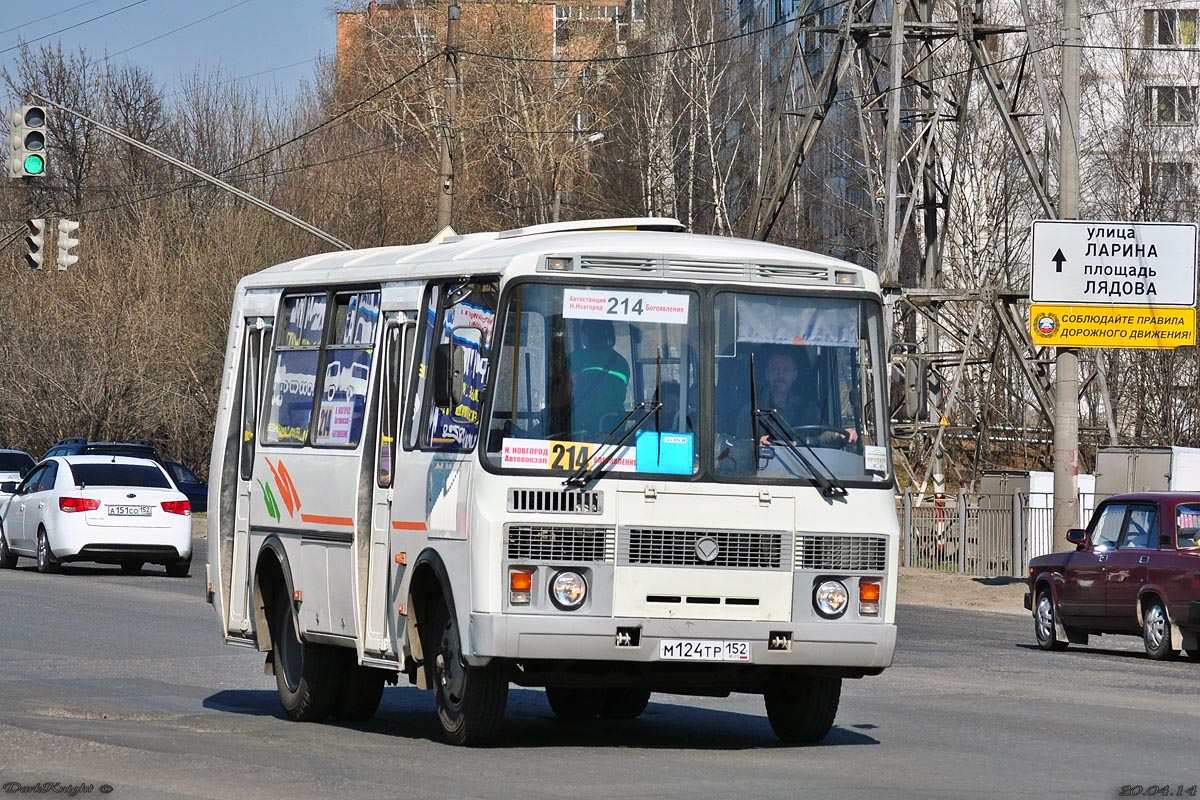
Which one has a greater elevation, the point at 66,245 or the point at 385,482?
the point at 66,245

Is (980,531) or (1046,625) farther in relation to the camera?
(980,531)

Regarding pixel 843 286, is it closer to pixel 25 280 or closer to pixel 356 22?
pixel 25 280

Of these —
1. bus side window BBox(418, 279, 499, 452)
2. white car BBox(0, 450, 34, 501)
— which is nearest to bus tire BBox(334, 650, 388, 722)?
bus side window BBox(418, 279, 499, 452)

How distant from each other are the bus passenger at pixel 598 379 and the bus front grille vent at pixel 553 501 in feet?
1.09

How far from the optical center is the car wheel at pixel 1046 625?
2058cm

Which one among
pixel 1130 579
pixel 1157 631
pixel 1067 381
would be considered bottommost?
pixel 1157 631

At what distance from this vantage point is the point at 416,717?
1278cm

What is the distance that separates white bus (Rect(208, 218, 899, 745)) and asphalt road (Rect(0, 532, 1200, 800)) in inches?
20.1

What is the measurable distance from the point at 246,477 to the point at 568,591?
11.8ft

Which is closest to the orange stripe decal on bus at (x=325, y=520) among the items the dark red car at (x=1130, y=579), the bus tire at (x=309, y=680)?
the bus tire at (x=309, y=680)

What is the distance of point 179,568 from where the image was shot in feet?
93.0

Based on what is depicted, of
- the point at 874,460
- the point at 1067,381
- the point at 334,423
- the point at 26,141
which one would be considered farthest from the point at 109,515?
the point at 874,460

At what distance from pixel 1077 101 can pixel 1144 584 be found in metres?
9.66

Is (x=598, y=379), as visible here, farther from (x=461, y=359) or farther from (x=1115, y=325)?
(x=1115, y=325)
